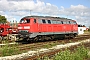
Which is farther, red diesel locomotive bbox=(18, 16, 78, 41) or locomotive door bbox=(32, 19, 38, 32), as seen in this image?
locomotive door bbox=(32, 19, 38, 32)

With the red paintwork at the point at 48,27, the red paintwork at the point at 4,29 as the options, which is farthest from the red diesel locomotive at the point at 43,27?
the red paintwork at the point at 4,29

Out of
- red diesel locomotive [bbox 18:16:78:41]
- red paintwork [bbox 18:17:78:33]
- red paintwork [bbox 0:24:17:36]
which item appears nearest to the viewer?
red diesel locomotive [bbox 18:16:78:41]

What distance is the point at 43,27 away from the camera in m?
23.7

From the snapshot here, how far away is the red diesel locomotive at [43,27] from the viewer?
2203cm

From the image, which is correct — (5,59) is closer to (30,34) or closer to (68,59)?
(68,59)

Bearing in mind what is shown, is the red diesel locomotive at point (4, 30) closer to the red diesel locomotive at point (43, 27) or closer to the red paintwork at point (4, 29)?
the red paintwork at point (4, 29)

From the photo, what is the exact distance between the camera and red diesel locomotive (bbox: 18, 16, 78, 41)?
72.3ft

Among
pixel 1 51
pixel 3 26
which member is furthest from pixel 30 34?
pixel 1 51

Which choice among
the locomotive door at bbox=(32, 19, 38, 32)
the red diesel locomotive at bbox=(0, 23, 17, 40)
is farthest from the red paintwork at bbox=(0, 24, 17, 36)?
the locomotive door at bbox=(32, 19, 38, 32)

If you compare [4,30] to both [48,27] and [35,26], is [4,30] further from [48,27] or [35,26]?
[48,27]

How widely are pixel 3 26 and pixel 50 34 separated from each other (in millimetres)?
6061

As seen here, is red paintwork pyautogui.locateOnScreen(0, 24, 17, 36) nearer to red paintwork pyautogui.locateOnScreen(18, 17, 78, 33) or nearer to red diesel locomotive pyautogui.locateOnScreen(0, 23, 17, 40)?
red diesel locomotive pyautogui.locateOnScreen(0, 23, 17, 40)

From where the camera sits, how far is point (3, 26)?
24.9 meters

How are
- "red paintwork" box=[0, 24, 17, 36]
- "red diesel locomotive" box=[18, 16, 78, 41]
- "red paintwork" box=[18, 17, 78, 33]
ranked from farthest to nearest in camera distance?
"red paintwork" box=[0, 24, 17, 36]
"red paintwork" box=[18, 17, 78, 33]
"red diesel locomotive" box=[18, 16, 78, 41]
